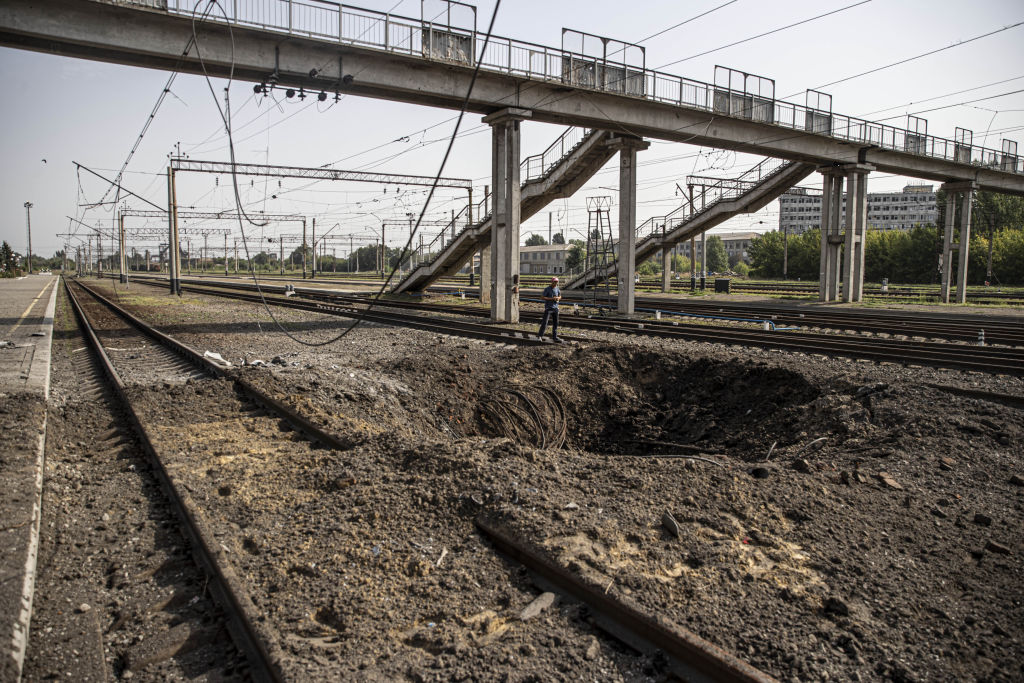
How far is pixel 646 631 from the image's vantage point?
12.5 ft

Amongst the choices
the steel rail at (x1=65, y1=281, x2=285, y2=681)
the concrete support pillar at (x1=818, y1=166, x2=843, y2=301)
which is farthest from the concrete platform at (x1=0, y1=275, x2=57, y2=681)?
the concrete support pillar at (x1=818, y1=166, x2=843, y2=301)

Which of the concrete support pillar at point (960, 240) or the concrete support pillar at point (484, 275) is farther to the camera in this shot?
the concrete support pillar at point (960, 240)

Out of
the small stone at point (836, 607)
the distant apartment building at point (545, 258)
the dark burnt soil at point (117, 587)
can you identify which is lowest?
the dark burnt soil at point (117, 587)

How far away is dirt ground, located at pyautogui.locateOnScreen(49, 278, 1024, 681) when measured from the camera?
3734 millimetres

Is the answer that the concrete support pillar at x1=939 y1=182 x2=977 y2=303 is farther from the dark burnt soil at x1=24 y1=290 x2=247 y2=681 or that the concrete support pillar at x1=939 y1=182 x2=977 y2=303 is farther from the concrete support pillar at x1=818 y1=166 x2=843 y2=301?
the dark burnt soil at x1=24 y1=290 x2=247 y2=681

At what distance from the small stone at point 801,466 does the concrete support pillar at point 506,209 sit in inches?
603

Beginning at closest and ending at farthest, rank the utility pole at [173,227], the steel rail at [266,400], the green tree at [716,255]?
the steel rail at [266,400] < the utility pole at [173,227] < the green tree at [716,255]

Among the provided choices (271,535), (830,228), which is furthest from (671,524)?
(830,228)

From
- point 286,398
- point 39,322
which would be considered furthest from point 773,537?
point 39,322

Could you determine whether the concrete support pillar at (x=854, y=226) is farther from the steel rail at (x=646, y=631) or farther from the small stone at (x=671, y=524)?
the steel rail at (x=646, y=631)

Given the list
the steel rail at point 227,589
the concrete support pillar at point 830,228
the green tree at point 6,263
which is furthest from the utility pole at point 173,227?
the green tree at point 6,263

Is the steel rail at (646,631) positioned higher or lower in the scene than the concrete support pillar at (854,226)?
lower

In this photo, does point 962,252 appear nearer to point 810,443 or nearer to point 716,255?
point 810,443

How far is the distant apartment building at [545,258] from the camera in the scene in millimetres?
136500
